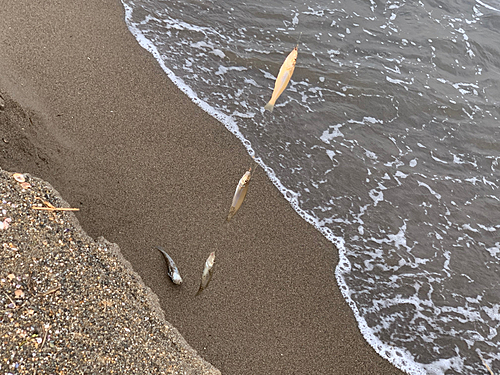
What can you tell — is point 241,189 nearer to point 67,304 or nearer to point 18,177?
point 67,304

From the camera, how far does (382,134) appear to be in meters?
5.91

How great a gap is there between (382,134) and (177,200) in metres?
3.33

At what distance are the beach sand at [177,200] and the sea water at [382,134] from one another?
1.18 feet

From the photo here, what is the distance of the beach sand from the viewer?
12.0 feet

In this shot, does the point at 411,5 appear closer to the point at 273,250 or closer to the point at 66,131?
the point at 273,250

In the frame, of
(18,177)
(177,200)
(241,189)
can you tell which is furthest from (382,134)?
(18,177)

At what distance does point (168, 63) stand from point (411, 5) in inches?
225

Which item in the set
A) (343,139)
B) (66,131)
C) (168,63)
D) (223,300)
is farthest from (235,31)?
(223,300)

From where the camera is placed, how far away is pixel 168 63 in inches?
232

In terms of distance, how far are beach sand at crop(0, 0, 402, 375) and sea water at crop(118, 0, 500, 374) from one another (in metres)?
0.36

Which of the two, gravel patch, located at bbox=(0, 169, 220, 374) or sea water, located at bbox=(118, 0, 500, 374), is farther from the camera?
sea water, located at bbox=(118, 0, 500, 374)

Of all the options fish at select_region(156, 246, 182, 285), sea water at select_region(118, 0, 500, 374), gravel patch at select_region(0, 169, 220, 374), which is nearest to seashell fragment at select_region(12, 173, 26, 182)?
gravel patch at select_region(0, 169, 220, 374)

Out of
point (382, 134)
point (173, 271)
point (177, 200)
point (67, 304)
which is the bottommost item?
point (173, 271)

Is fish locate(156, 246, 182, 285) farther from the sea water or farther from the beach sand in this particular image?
the sea water
